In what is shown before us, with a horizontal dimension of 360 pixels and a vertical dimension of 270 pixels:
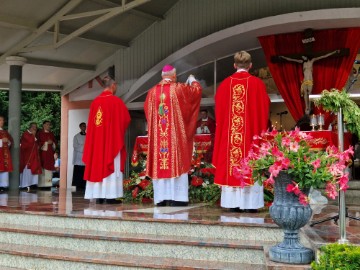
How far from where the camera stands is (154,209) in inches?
254

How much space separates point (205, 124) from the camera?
10.0 m

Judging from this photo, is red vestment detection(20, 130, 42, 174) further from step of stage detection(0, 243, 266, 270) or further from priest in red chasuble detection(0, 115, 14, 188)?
step of stage detection(0, 243, 266, 270)

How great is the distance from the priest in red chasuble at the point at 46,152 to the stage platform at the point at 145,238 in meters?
6.74

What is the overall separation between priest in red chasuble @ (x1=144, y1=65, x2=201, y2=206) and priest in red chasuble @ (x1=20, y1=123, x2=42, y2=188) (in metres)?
6.23

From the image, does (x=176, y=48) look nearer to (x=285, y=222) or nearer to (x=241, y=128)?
(x=241, y=128)

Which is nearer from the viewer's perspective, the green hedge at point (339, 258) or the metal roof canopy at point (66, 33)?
the green hedge at point (339, 258)

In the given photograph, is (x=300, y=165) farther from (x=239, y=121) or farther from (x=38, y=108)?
(x=38, y=108)

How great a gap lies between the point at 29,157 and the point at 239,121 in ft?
24.9

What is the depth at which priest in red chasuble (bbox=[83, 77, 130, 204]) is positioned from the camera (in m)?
7.35

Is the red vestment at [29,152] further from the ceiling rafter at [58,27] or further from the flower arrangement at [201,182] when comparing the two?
the flower arrangement at [201,182]

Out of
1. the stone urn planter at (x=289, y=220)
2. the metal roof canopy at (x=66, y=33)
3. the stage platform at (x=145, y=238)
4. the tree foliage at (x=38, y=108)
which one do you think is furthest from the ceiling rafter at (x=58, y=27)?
the tree foliage at (x=38, y=108)

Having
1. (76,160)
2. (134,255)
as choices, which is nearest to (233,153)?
(134,255)

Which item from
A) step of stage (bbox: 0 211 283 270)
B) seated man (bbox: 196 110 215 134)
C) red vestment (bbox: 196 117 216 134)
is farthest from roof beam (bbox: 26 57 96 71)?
step of stage (bbox: 0 211 283 270)

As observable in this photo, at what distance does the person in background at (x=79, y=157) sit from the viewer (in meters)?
12.4
